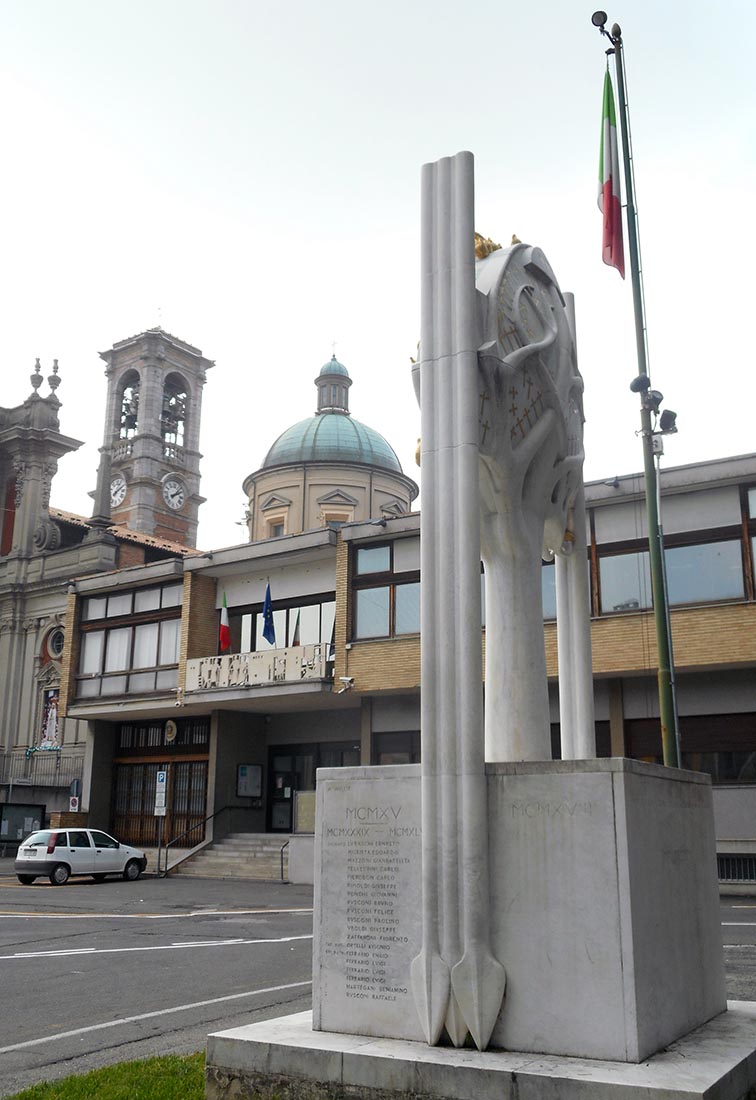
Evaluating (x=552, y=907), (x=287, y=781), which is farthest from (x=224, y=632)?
(x=552, y=907)

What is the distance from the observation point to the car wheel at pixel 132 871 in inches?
1163

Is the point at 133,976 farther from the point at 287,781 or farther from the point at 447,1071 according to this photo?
the point at 287,781

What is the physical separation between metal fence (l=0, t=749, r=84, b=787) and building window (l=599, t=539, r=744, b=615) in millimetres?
22618

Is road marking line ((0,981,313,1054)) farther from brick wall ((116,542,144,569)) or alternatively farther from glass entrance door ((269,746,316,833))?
brick wall ((116,542,144,569))

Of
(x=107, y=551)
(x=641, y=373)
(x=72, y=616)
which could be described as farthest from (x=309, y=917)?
(x=107, y=551)

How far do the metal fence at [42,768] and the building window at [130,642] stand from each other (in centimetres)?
490

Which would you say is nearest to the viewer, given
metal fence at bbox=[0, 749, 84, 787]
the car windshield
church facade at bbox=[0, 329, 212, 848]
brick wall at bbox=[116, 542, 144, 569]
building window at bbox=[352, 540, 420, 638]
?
the car windshield

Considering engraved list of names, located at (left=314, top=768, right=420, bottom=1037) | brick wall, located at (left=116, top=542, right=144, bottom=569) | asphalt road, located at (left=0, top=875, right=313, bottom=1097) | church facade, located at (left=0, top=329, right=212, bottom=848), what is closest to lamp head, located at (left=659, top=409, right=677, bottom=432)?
asphalt road, located at (left=0, top=875, right=313, bottom=1097)

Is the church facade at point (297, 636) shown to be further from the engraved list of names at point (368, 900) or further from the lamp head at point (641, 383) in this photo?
the lamp head at point (641, 383)

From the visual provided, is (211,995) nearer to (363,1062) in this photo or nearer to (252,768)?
(363,1062)

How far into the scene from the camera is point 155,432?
79.6 m

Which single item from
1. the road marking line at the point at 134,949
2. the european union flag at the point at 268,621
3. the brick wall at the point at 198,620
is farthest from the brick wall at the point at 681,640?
the brick wall at the point at 198,620

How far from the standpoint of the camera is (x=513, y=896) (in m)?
6.31

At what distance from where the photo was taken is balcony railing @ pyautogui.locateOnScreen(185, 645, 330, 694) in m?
30.9
